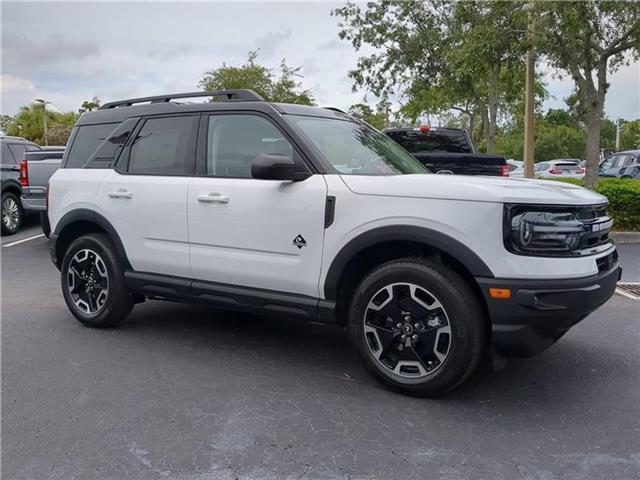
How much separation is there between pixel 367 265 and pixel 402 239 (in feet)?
1.48

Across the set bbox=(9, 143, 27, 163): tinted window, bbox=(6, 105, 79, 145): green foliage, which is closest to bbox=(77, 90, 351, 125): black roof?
bbox=(9, 143, 27, 163): tinted window

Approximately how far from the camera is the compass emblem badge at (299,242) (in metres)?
3.97

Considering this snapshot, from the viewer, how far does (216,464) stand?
2957 millimetres

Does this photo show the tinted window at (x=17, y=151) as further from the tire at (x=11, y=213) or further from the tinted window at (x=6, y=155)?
the tire at (x=11, y=213)

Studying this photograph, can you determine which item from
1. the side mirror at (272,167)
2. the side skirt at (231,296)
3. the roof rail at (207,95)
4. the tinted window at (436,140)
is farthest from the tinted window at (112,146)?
the tinted window at (436,140)

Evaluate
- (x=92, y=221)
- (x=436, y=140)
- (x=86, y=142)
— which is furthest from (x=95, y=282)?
(x=436, y=140)

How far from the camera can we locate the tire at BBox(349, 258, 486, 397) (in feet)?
11.4

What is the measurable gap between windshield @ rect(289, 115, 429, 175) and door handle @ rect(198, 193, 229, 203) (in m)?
0.74

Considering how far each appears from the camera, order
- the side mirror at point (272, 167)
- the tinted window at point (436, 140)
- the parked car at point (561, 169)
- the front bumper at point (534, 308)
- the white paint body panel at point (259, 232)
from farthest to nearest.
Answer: the parked car at point (561, 169)
the tinted window at point (436, 140)
the white paint body panel at point (259, 232)
the side mirror at point (272, 167)
the front bumper at point (534, 308)

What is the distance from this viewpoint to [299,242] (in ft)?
13.1

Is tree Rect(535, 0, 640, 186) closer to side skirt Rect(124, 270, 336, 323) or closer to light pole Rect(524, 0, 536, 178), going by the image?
light pole Rect(524, 0, 536, 178)

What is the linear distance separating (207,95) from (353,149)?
135 cm

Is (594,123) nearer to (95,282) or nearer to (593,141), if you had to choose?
(593,141)

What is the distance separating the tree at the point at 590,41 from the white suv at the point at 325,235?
317 inches
